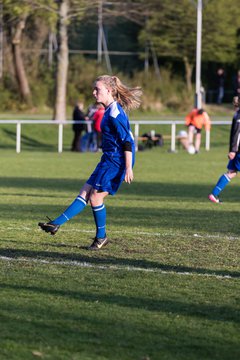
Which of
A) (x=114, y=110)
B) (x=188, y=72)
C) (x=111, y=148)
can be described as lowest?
(x=188, y=72)

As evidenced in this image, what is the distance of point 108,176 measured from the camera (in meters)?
11.2

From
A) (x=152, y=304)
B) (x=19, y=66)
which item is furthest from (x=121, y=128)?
(x=19, y=66)

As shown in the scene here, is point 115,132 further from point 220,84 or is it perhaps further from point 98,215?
point 220,84

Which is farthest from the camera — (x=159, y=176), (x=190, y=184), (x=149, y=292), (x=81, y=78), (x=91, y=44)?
(x=91, y=44)

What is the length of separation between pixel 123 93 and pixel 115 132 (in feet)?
1.36

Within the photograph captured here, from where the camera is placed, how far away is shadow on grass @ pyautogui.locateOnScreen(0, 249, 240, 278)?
9.88 m

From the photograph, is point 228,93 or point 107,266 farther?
point 228,93

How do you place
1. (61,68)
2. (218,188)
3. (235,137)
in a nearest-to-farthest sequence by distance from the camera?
1. (235,137)
2. (218,188)
3. (61,68)

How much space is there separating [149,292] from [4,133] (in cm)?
3404

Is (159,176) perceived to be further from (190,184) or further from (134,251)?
(134,251)

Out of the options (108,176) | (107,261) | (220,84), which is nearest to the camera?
(107,261)

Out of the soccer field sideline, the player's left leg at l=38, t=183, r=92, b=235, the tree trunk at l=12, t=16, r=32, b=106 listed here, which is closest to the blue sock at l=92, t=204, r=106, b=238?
the player's left leg at l=38, t=183, r=92, b=235

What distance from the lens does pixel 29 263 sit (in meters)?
10.0

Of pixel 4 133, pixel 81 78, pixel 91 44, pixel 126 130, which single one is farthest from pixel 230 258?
pixel 91 44
